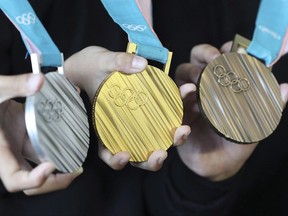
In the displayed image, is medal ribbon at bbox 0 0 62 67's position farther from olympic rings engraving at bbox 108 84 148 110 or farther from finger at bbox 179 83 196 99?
finger at bbox 179 83 196 99

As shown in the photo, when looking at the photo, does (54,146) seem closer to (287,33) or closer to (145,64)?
(145,64)

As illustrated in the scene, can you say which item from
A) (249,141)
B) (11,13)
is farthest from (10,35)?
(249,141)

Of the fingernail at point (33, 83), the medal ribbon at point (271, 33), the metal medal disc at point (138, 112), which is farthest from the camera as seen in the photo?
the medal ribbon at point (271, 33)

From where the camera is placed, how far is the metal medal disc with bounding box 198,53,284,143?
650 millimetres

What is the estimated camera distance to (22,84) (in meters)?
0.50

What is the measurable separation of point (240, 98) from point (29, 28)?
308mm

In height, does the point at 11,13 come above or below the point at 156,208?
above

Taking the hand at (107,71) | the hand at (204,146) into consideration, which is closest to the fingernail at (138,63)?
the hand at (107,71)

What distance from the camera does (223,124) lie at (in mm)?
648

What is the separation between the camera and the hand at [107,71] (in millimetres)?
593

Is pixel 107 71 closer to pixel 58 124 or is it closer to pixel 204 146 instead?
pixel 58 124

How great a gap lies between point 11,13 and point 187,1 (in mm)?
416

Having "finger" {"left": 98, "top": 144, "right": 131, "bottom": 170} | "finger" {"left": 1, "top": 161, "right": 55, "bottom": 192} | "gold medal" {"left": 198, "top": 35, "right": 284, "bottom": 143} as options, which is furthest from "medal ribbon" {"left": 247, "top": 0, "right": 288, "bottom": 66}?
"finger" {"left": 1, "top": 161, "right": 55, "bottom": 192}

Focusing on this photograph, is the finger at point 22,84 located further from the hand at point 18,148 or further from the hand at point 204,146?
the hand at point 204,146
